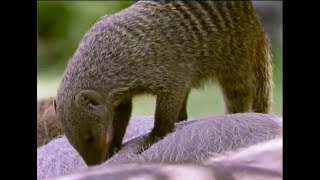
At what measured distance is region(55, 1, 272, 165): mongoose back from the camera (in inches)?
81.4

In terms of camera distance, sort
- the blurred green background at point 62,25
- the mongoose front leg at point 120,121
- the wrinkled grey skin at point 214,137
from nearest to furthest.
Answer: the wrinkled grey skin at point 214,137, the mongoose front leg at point 120,121, the blurred green background at point 62,25

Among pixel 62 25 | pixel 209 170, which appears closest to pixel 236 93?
pixel 209 170

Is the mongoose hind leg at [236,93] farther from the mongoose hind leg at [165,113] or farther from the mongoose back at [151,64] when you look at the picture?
the mongoose hind leg at [165,113]

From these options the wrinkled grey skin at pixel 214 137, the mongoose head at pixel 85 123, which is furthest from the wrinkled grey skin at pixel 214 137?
the mongoose head at pixel 85 123

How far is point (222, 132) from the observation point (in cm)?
154

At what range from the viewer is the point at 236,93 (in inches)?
101

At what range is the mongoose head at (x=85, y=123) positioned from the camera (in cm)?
205

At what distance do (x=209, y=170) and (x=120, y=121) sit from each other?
1.17 meters

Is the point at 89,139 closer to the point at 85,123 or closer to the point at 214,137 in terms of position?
the point at 85,123

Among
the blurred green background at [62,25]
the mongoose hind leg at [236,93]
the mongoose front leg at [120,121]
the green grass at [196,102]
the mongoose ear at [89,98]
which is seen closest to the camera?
the mongoose ear at [89,98]

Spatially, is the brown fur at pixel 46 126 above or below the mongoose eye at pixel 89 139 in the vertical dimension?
below
